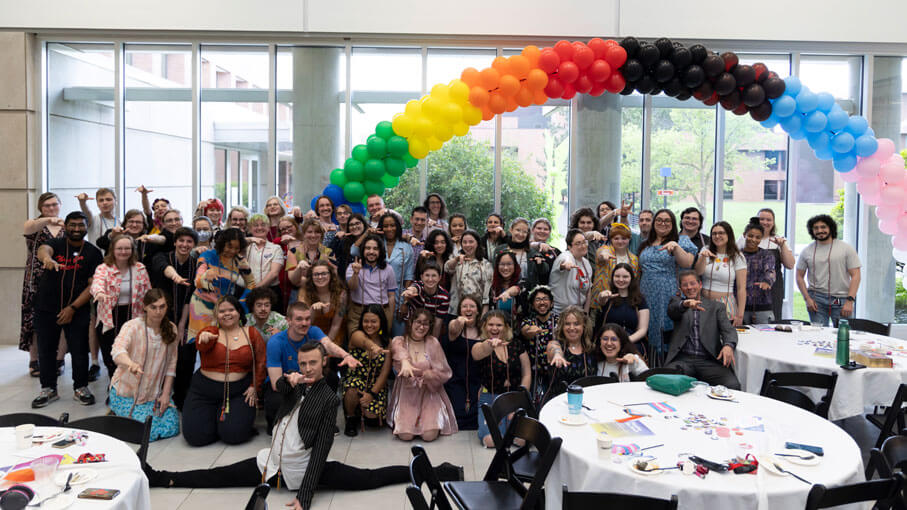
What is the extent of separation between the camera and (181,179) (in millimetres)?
8852

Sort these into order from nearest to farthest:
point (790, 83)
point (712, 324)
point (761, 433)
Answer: point (761, 433), point (712, 324), point (790, 83)

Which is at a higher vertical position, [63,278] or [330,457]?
[63,278]

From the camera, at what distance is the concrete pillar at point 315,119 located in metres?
8.71

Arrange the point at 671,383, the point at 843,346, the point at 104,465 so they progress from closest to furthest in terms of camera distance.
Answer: the point at 104,465 < the point at 671,383 < the point at 843,346

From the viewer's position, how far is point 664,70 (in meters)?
6.84

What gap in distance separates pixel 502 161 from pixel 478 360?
3.99 metres

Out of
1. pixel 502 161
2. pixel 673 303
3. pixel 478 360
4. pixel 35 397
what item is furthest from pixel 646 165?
pixel 35 397

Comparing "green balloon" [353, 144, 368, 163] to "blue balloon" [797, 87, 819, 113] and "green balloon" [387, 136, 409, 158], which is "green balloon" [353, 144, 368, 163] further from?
"blue balloon" [797, 87, 819, 113]

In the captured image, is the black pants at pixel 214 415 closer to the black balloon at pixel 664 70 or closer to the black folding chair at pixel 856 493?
the black folding chair at pixel 856 493

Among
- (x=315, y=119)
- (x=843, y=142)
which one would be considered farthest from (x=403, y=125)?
(x=843, y=142)

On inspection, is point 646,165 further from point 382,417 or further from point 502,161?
point 382,417

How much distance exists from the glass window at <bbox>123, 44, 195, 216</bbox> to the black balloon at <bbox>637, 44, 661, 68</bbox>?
5.54m

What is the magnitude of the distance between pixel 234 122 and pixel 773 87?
6317mm

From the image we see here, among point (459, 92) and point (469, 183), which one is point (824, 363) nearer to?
point (459, 92)
